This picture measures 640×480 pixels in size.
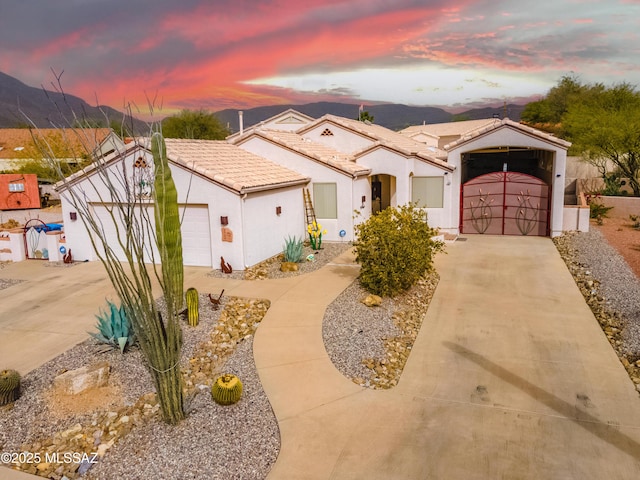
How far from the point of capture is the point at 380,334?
1036cm

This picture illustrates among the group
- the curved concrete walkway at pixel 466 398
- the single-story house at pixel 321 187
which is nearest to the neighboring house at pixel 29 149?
the single-story house at pixel 321 187

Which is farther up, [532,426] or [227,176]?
[227,176]

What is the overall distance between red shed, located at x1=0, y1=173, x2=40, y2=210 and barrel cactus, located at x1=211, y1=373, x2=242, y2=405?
31.2m

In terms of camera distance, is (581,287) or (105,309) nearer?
(105,309)

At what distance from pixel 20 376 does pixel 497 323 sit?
970cm

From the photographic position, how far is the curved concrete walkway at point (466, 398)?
615 cm

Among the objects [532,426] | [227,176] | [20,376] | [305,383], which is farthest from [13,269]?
[532,426]

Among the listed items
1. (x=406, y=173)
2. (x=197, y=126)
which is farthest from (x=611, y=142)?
(x=197, y=126)

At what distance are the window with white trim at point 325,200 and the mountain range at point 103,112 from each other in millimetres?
8431

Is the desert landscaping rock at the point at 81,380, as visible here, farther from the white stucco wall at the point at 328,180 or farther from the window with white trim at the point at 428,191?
the window with white trim at the point at 428,191

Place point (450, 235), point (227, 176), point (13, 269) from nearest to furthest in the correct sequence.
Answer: point (227, 176) → point (13, 269) → point (450, 235)

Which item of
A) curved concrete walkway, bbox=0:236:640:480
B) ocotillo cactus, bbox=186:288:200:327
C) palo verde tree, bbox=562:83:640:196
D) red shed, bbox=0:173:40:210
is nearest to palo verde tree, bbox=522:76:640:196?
palo verde tree, bbox=562:83:640:196

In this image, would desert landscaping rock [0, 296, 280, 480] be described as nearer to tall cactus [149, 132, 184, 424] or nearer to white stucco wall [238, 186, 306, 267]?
tall cactus [149, 132, 184, 424]

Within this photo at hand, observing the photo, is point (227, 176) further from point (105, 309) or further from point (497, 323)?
point (497, 323)
